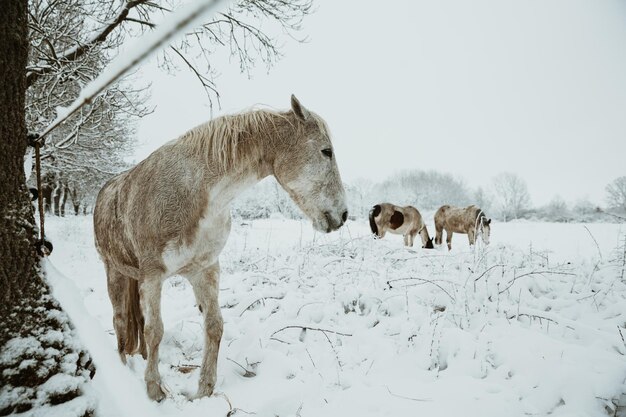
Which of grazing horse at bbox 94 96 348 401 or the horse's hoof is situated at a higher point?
grazing horse at bbox 94 96 348 401

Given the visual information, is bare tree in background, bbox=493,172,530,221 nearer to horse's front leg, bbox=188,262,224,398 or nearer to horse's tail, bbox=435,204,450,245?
horse's tail, bbox=435,204,450,245

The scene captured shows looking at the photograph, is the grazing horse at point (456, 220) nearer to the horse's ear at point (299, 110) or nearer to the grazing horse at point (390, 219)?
the grazing horse at point (390, 219)

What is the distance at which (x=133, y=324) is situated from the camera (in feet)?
11.0

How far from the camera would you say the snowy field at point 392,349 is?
70.8 inches

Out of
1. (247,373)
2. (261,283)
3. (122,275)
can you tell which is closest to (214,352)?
(247,373)

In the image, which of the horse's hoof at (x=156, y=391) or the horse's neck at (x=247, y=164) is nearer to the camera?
the horse's hoof at (x=156, y=391)

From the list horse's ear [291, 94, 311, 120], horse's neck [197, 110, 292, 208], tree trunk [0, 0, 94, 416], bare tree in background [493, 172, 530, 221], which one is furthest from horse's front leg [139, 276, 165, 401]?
bare tree in background [493, 172, 530, 221]

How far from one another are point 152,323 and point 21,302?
1.47 meters

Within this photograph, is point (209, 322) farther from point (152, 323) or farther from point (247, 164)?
point (247, 164)

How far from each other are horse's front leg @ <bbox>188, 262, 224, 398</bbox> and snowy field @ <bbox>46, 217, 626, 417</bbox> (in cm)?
16

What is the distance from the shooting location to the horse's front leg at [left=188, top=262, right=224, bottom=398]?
246 cm

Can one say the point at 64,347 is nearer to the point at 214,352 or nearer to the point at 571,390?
the point at 214,352

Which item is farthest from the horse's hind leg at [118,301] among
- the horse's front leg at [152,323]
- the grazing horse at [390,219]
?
the grazing horse at [390,219]

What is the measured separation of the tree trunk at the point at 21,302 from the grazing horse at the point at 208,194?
123 centimetres
